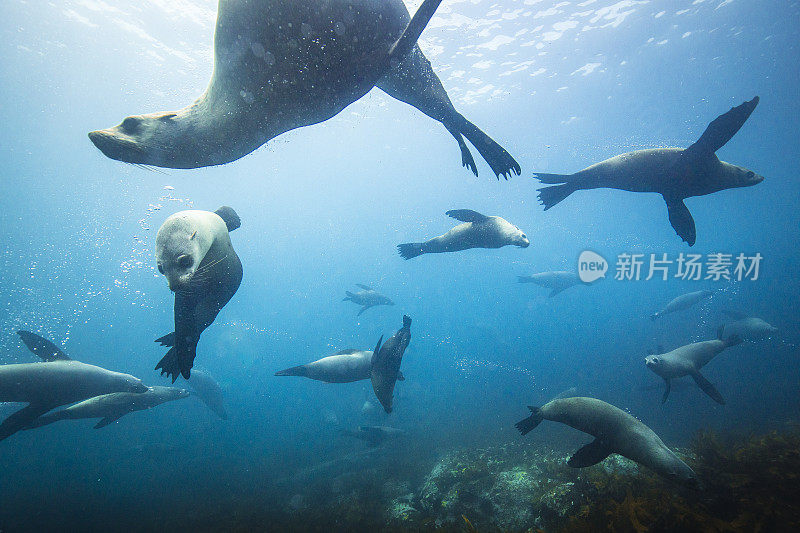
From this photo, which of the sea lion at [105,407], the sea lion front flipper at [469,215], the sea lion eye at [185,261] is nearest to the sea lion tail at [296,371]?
the sea lion at [105,407]

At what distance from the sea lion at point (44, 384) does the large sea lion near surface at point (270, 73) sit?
5586mm

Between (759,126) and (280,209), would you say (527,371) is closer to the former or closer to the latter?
(759,126)

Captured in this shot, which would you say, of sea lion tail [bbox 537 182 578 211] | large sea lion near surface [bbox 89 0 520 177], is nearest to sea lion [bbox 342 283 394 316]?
sea lion tail [bbox 537 182 578 211]

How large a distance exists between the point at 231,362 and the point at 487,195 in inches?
1924

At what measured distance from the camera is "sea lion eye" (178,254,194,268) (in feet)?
5.27

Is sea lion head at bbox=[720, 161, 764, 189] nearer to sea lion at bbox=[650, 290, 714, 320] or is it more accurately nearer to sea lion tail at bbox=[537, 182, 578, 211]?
sea lion tail at bbox=[537, 182, 578, 211]

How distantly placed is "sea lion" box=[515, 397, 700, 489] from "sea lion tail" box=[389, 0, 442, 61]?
4167 millimetres

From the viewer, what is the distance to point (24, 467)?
14.2 m

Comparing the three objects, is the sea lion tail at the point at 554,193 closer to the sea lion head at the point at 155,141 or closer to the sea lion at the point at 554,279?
the sea lion head at the point at 155,141

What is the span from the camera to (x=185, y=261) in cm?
162

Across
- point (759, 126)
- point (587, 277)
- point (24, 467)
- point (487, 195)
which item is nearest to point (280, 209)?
point (487, 195)

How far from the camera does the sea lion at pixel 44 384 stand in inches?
190

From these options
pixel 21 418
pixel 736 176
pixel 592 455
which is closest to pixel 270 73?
pixel 592 455

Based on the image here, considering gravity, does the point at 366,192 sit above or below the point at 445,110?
above
